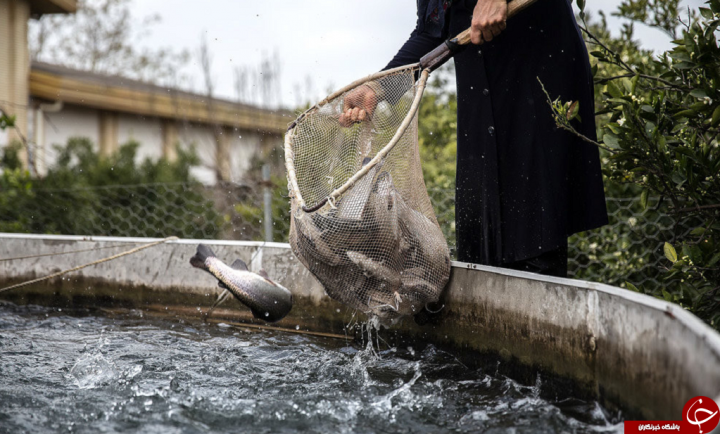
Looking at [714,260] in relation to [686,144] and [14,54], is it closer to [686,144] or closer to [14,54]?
[686,144]

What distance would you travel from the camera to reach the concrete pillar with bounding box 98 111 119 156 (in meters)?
15.2

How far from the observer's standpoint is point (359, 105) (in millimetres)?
3139

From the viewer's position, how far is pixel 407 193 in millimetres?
2967

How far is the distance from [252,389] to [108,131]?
46.0 ft

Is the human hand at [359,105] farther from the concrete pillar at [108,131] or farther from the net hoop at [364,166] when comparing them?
the concrete pillar at [108,131]

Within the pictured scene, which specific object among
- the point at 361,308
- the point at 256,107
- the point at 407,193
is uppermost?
the point at 256,107

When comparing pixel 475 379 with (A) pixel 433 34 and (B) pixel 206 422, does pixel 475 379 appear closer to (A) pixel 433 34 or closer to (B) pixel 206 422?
(B) pixel 206 422

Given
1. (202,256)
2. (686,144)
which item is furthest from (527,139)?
(202,256)

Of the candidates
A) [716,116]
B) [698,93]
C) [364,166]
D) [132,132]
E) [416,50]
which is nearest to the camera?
[716,116]

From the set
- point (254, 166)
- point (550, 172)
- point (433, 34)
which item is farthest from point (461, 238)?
point (254, 166)

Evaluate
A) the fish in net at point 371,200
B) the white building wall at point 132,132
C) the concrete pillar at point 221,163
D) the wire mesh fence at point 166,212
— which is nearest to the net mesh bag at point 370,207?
the fish in net at point 371,200

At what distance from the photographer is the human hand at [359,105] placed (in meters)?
3.10

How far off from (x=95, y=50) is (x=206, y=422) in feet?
64.9

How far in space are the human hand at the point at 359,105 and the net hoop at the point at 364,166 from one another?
3 centimetres
